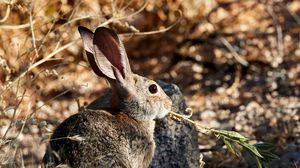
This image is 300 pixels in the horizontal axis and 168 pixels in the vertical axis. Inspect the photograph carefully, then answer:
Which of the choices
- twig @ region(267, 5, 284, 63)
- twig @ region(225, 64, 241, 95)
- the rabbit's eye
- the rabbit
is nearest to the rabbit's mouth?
the rabbit

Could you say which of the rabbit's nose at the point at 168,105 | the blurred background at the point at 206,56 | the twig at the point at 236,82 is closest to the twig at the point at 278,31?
the blurred background at the point at 206,56

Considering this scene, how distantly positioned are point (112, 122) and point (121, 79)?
1.59 ft

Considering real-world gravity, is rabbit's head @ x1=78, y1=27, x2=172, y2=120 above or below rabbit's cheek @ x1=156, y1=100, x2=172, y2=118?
above

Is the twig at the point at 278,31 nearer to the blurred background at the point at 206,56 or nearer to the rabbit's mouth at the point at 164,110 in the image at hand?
the blurred background at the point at 206,56

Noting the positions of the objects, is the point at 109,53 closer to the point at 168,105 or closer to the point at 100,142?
the point at 168,105

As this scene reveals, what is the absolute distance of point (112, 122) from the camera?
16.1 ft

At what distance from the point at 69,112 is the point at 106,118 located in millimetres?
3449

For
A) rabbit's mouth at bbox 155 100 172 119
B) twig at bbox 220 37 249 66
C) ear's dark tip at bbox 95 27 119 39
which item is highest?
twig at bbox 220 37 249 66

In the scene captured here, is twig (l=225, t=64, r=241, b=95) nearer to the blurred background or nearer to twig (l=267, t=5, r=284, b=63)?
the blurred background

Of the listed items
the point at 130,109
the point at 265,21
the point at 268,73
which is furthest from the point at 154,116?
the point at 265,21

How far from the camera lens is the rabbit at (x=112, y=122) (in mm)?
4543

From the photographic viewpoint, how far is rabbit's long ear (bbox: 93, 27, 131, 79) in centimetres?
511

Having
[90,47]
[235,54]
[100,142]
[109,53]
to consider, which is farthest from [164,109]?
[235,54]

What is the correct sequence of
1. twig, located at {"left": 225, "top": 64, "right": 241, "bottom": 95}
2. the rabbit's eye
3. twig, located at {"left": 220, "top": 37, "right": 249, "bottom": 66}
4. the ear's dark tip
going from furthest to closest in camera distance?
twig, located at {"left": 220, "top": 37, "right": 249, "bottom": 66} → twig, located at {"left": 225, "top": 64, "right": 241, "bottom": 95} → the rabbit's eye → the ear's dark tip
